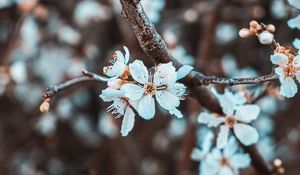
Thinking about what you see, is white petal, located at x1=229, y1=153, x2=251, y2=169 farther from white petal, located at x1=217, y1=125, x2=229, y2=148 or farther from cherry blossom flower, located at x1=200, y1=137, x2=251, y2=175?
white petal, located at x1=217, y1=125, x2=229, y2=148

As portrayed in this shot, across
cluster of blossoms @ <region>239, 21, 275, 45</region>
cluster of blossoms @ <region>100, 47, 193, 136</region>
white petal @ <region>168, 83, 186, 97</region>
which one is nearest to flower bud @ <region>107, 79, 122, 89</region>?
cluster of blossoms @ <region>100, 47, 193, 136</region>

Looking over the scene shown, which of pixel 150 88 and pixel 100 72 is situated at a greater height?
pixel 100 72

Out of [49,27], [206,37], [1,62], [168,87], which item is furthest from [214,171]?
[49,27]

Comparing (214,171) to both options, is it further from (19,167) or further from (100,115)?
(100,115)

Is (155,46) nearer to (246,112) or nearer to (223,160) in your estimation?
(246,112)

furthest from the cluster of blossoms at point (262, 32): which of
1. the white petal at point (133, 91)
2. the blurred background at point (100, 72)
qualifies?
the blurred background at point (100, 72)

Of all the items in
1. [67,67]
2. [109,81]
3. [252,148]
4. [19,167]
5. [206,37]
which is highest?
[67,67]

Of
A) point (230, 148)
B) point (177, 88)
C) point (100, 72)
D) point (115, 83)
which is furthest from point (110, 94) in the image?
point (100, 72)
